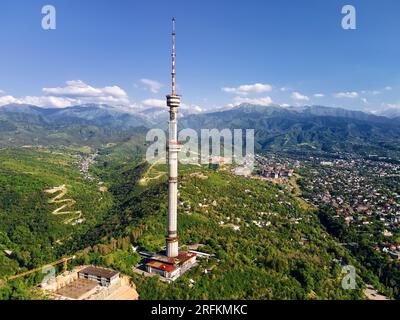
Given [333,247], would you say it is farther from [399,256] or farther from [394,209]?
[394,209]

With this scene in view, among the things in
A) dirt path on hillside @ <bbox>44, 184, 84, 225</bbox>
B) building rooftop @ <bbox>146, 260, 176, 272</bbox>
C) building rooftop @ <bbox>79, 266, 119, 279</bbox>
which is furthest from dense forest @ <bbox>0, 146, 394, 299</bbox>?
building rooftop @ <bbox>79, 266, 119, 279</bbox>

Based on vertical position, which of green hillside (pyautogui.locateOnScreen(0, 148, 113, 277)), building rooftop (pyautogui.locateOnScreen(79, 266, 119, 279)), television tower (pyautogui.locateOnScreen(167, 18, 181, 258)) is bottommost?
green hillside (pyautogui.locateOnScreen(0, 148, 113, 277))

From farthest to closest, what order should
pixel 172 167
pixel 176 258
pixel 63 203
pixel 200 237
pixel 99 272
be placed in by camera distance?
pixel 63 203 → pixel 200 237 → pixel 172 167 → pixel 176 258 → pixel 99 272

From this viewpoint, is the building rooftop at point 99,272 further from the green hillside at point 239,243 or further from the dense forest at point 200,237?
the green hillside at point 239,243

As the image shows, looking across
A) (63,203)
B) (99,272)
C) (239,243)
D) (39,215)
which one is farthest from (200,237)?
(63,203)

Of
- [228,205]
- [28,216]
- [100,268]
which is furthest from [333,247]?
[28,216]

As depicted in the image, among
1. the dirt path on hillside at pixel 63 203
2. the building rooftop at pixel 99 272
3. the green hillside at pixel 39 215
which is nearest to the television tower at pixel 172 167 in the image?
the building rooftop at pixel 99 272

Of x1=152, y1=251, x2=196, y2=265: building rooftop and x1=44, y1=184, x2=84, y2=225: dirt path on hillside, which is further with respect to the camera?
x1=44, y1=184, x2=84, y2=225: dirt path on hillside

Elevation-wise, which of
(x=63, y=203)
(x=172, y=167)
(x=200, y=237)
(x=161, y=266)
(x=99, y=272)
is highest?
(x=172, y=167)

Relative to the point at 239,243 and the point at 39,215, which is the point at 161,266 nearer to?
the point at 239,243

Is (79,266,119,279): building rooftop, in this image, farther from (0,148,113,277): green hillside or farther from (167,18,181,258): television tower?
(0,148,113,277): green hillside

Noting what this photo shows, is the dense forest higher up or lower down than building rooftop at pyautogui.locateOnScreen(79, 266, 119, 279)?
lower down
